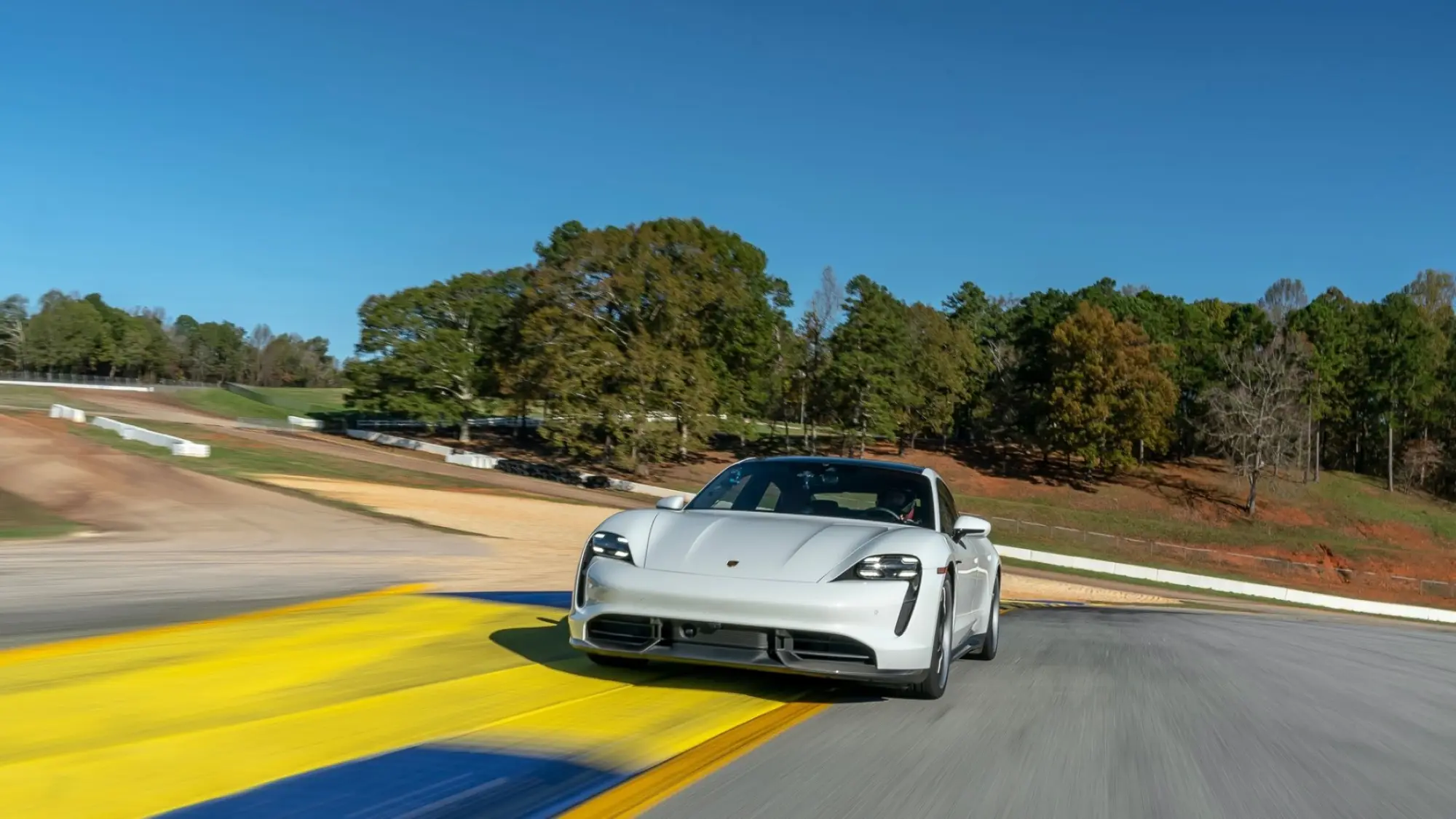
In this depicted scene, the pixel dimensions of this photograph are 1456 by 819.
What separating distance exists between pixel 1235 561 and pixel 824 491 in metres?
45.8

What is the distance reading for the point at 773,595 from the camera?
6035 mm

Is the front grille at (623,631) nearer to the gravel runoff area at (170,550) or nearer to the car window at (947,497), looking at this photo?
the car window at (947,497)

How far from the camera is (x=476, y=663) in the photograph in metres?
7.23

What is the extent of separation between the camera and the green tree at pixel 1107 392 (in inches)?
2867

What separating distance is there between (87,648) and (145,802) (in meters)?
3.64

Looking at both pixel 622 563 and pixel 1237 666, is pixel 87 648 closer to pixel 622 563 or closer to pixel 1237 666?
pixel 622 563

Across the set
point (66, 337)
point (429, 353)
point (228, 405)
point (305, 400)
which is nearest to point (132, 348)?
point (66, 337)

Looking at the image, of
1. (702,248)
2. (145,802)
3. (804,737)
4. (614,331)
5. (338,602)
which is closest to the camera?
(145,802)

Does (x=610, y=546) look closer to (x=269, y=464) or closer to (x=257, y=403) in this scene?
(x=269, y=464)

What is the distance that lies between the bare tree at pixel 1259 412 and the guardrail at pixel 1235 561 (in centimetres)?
1730

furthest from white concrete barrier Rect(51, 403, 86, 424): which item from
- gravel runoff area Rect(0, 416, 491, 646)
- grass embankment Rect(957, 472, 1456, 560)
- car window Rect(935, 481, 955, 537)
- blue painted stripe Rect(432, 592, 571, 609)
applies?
car window Rect(935, 481, 955, 537)

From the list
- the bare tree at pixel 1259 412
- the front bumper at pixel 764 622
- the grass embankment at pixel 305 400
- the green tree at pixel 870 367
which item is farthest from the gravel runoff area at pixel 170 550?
the grass embankment at pixel 305 400

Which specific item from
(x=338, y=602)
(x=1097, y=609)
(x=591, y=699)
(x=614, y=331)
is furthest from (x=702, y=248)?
(x=591, y=699)

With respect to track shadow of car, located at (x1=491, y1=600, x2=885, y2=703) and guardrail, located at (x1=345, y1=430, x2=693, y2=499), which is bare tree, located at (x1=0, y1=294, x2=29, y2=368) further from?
track shadow of car, located at (x1=491, y1=600, x2=885, y2=703)
